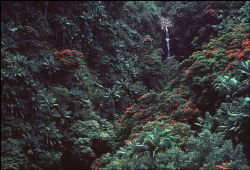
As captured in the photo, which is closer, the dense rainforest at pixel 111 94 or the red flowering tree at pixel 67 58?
the dense rainforest at pixel 111 94

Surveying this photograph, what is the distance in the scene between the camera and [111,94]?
43.8 ft

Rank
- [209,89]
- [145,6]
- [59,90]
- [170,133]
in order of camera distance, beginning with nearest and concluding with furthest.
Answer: [170,133] < [209,89] < [59,90] < [145,6]

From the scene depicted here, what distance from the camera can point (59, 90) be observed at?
34.6ft

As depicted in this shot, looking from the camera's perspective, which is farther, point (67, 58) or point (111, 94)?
point (111, 94)

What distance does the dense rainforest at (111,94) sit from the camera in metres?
6.62

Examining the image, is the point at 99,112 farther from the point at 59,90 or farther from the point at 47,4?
the point at 47,4

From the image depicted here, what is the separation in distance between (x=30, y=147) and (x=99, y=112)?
16.5 ft

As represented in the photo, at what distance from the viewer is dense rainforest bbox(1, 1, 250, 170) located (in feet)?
21.7

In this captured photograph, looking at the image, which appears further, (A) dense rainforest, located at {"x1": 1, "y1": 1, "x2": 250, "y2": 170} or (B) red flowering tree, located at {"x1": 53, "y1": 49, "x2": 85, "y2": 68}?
(B) red flowering tree, located at {"x1": 53, "y1": 49, "x2": 85, "y2": 68}

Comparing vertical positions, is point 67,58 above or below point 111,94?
above

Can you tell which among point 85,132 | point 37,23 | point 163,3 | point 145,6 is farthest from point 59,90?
point 163,3

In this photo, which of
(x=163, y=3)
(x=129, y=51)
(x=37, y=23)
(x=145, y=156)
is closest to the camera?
(x=145, y=156)

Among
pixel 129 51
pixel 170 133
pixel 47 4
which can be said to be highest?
pixel 47 4

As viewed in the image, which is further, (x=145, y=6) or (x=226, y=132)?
(x=145, y=6)
